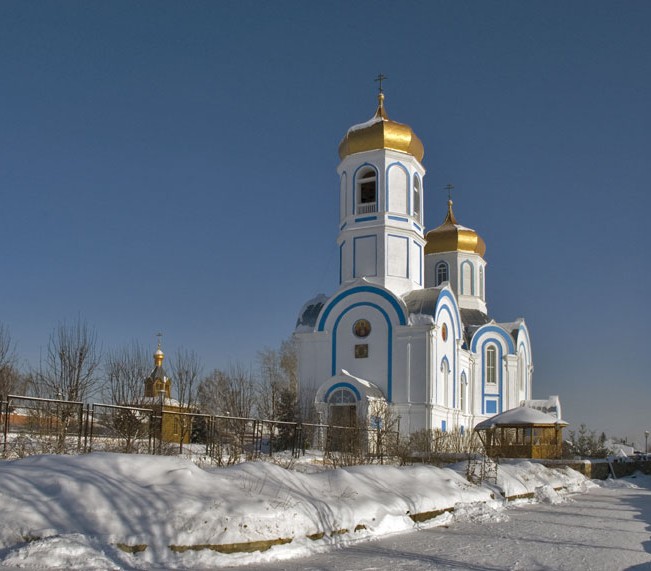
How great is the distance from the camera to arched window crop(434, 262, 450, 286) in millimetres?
37000

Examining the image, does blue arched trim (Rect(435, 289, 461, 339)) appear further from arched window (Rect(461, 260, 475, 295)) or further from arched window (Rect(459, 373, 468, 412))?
arched window (Rect(461, 260, 475, 295))

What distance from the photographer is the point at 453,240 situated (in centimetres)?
3703

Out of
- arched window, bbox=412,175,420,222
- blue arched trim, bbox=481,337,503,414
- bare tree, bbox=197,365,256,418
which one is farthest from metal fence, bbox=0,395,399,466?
blue arched trim, bbox=481,337,503,414

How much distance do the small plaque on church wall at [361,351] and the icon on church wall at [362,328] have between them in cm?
35

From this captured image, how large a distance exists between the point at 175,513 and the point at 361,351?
Result: 64.8 feet

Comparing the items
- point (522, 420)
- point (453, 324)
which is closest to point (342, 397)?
point (522, 420)

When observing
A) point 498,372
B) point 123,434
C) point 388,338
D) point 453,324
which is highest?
point 453,324

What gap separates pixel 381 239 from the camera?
2688 centimetres

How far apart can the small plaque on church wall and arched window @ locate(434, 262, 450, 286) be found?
11.7 metres

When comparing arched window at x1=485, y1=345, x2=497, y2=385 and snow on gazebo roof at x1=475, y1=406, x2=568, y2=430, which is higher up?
arched window at x1=485, y1=345, x2=497, y2=385

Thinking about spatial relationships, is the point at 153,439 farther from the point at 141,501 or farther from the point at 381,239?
the point at 381,239

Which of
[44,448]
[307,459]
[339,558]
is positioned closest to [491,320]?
[307,459]

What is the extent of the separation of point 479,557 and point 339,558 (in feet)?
4.44

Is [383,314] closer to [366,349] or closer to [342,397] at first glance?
[366,349]
